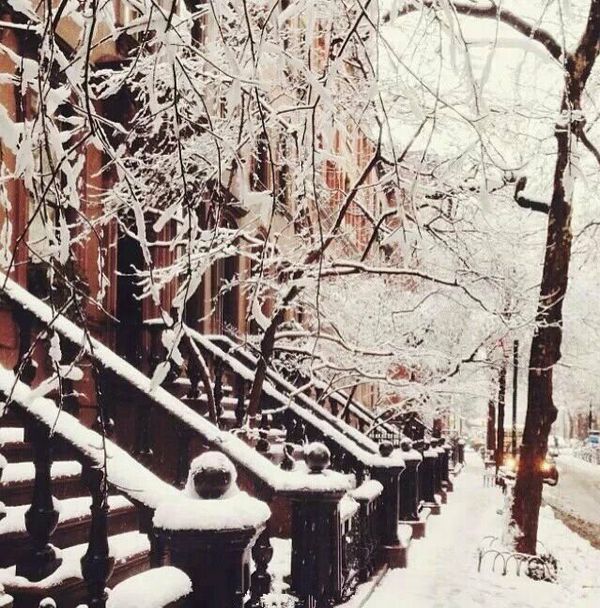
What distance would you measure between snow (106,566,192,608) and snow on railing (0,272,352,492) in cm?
226

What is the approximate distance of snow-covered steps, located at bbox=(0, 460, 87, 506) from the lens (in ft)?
15.9

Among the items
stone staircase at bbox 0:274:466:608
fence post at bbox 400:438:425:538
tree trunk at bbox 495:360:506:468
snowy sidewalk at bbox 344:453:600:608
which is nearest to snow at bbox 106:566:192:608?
stone staircase at bbox 0:274:466:608

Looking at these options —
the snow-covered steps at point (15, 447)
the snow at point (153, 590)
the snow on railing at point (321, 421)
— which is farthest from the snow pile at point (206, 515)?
the snow on railing at point (321, 421)

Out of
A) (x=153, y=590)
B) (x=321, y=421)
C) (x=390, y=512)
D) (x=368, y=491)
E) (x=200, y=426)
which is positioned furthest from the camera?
(x=321, y=421)

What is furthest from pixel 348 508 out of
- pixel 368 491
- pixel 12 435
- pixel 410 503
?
pixel 410 503

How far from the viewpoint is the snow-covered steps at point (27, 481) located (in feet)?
15.9

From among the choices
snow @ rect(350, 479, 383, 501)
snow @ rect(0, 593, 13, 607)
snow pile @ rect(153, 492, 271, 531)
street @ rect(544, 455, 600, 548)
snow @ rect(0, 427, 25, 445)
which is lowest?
street @ rect(544, 455, 600, 548)

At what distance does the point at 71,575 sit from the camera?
4.27m

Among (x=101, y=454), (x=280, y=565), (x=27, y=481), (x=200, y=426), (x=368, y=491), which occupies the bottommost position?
(x=280, y=565)

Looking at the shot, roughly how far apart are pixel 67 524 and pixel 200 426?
1293 mm

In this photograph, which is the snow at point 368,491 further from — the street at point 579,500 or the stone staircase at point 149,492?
the street at point 579,500

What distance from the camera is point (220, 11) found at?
3.10 m

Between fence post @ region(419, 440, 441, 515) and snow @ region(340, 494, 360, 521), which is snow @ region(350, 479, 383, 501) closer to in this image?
snow @ region(340, 494, 360, 521)

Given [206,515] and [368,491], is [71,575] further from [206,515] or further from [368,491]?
[368,491]
